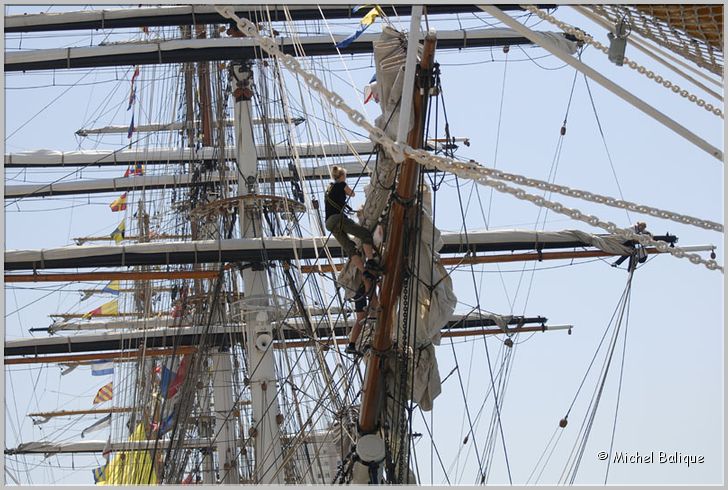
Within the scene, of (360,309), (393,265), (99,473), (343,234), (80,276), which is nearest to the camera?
(393,265)

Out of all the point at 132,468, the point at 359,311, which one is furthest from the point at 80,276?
the point at 359,311

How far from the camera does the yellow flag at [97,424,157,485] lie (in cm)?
2375

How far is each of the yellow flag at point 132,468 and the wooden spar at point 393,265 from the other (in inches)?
484

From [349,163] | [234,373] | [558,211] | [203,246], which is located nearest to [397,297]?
[558,211]

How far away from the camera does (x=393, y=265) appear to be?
11156mm

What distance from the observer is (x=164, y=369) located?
26250 mm

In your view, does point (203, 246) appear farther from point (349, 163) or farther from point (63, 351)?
point (349, 163)

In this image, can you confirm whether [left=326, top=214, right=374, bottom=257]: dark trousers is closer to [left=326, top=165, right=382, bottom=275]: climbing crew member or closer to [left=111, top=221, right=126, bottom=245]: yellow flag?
[left=326, top=165, right=382, bottom=275]: climbing crew member

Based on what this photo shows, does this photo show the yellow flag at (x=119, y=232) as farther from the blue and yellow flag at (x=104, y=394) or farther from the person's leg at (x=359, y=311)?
the person's leg at (x=359, y=311)

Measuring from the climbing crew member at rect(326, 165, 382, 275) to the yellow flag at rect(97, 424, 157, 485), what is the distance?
495 inches

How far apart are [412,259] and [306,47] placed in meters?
11.6

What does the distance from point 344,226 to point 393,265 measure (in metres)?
0.55

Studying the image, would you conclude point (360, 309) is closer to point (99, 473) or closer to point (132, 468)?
point (132, 468)

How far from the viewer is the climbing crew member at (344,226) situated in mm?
11344
